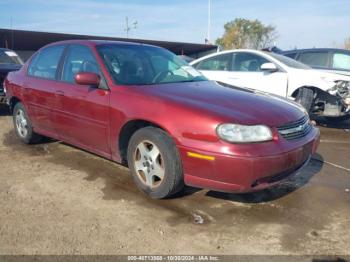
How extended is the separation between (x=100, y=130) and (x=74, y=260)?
1737 mm

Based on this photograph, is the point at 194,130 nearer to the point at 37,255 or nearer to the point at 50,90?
the point at 37,255

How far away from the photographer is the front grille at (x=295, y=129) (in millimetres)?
3543

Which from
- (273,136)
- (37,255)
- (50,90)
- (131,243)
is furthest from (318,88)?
(37,255)

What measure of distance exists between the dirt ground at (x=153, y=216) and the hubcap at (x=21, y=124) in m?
1.00

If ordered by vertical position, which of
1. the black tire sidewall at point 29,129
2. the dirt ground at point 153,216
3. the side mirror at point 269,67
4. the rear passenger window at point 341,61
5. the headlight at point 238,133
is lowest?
the dirt ground at point 153,216

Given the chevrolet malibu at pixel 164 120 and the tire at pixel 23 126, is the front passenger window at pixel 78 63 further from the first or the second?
the tire at pixel 23 126

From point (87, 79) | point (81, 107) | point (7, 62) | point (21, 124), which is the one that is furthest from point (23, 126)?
point (7, 62)

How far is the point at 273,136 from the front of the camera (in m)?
3.40

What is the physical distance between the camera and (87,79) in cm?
406

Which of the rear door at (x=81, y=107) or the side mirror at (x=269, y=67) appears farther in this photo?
the side mirror at (x=269, y=67)

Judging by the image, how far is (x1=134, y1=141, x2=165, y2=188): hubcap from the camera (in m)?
3.72

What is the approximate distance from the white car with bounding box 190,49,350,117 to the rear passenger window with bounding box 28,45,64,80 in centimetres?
337

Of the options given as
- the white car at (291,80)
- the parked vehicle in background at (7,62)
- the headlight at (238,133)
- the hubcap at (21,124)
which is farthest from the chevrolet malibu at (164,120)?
the parked vehicle in background at (7,62)

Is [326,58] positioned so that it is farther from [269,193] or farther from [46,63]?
[46,63]
